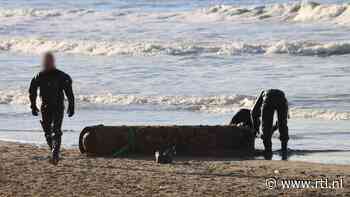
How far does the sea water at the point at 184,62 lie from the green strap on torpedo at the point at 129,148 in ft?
4.47

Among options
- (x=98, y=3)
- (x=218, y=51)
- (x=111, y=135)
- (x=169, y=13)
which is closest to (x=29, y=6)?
(x=98, y=3)

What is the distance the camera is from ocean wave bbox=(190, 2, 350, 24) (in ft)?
132

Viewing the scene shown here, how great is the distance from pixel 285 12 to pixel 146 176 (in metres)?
33.1

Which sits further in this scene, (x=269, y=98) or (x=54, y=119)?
(x=269, y=98)

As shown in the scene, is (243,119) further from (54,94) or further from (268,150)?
(54,94)

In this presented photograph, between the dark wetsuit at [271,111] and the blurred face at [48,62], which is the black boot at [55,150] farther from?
the dark wetsuit at [271,111]

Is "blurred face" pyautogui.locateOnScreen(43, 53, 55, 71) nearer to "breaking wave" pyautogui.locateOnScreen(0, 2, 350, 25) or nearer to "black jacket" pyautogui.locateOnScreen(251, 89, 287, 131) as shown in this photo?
"black jacket" pyautogui.locateOnScreen(251, 89, 287, 131)

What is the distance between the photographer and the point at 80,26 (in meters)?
43.1

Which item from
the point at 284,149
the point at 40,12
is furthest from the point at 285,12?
the point at 284,149

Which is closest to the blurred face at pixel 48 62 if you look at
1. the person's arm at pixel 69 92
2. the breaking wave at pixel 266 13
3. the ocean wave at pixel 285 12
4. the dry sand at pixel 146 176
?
the person's arm at pixel 69 92

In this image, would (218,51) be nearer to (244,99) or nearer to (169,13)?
(244,99)

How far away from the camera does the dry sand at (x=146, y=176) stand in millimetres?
9383

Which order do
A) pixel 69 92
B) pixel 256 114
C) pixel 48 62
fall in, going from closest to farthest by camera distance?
pixel 48 62 < pixel 69 92 < pixel 256 114

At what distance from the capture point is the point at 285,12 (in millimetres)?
42812
